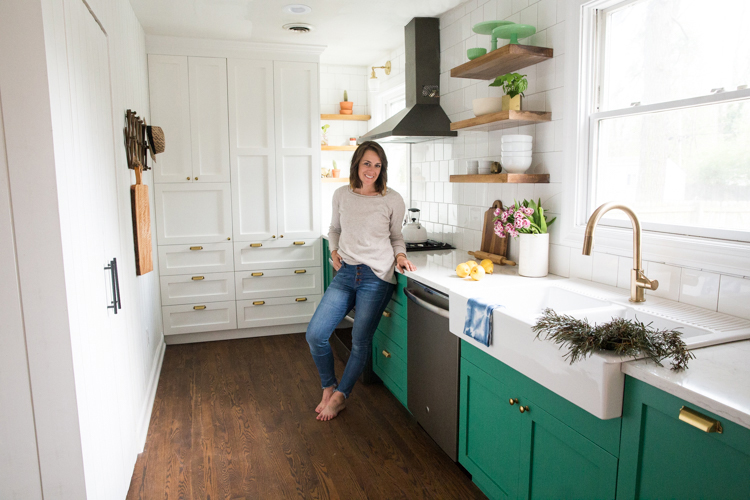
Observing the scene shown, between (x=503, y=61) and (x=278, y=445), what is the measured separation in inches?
87.4

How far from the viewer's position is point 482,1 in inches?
120

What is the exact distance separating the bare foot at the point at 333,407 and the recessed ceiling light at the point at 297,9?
7.79 ft

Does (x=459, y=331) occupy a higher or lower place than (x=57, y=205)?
lower

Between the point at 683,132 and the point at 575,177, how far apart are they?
1.67ft

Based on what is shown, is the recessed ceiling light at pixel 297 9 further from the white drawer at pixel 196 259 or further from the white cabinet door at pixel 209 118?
the white drawer at pixel 196 259

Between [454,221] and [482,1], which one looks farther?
[454,221]

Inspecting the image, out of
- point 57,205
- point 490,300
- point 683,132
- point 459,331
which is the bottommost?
point 459,331

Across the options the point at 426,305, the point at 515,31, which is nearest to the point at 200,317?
the point at 426,305

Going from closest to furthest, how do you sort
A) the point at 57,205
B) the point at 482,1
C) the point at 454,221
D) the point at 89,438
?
the point at 57,205 → the point at 89,438 → the point at 482,1 → the point at 454,221

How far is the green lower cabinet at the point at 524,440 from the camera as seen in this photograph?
1462 mm

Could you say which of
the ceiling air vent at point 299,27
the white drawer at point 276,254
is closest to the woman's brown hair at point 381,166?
the ceiling air vent at point 299,27

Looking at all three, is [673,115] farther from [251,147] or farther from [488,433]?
[251,147]

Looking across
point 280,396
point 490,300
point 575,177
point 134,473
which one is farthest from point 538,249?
point 134,473

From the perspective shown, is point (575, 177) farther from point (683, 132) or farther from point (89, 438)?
point (89, 438)
